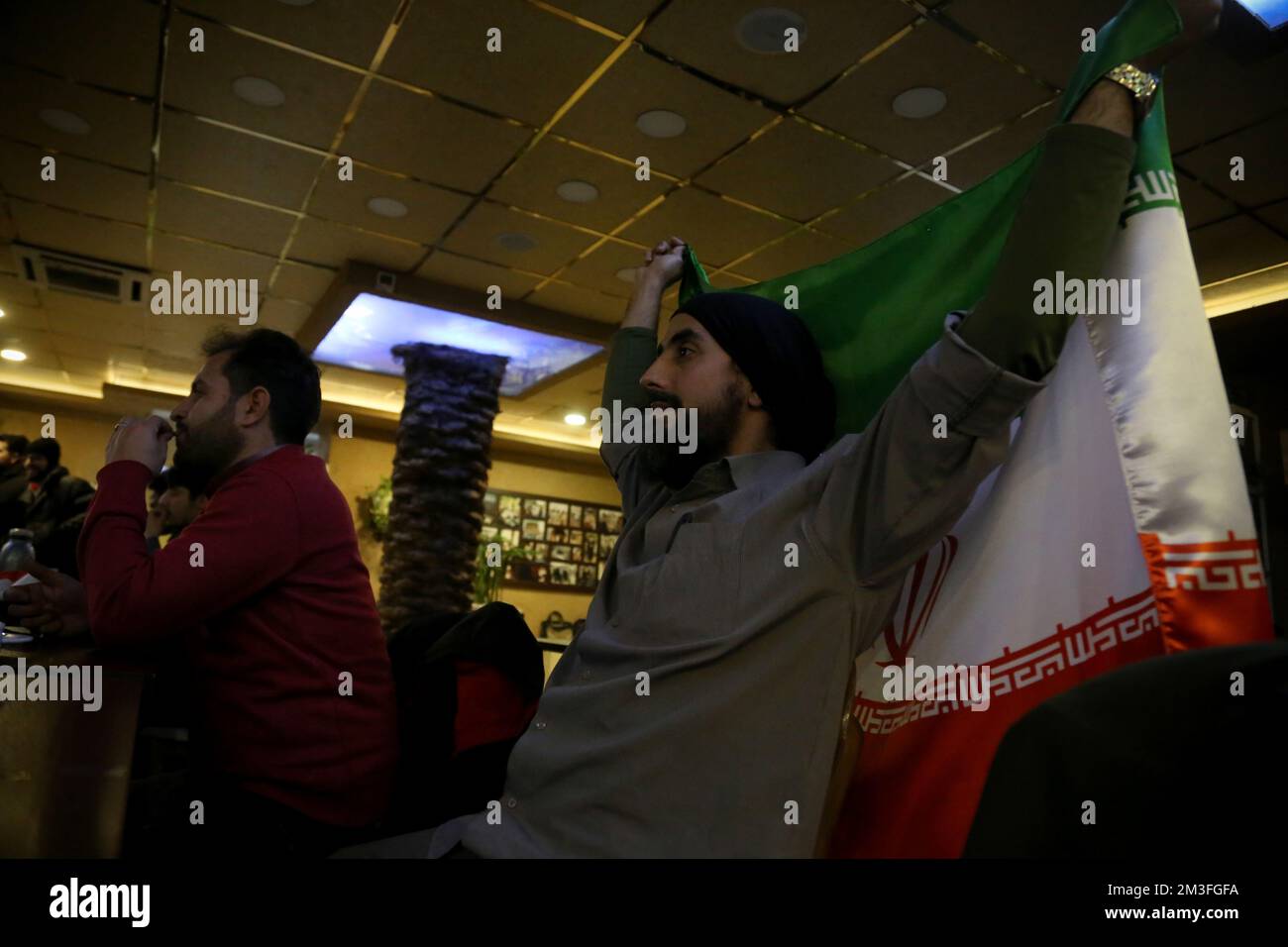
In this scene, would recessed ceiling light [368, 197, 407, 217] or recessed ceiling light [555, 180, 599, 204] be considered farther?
recessed ceiling light [368, 197, 407, 217]

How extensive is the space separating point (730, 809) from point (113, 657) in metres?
1.04

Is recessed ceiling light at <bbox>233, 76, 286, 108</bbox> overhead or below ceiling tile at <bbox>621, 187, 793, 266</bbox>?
overhead

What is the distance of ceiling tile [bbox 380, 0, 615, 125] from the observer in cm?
331

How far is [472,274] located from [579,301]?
81 centimetres

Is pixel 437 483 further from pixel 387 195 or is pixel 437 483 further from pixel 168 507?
→ pixel 168 507

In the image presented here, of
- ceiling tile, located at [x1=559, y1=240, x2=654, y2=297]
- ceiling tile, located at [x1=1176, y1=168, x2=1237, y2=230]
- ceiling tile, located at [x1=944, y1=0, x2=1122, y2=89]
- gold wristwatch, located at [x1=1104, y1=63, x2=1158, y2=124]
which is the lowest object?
gold wristwatch, located at [x1=1104, y1=63, x2=1158, y2=124]

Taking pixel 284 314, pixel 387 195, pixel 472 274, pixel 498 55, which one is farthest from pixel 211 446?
pixel 284 314

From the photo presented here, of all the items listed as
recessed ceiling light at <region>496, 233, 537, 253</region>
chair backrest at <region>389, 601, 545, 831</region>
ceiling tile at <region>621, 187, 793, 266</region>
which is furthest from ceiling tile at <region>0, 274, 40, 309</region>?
chair backrest at <region>389, 601, 545, 831</region>

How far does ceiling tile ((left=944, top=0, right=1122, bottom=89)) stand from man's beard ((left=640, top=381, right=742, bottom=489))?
259cm

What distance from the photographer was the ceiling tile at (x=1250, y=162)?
3879mm

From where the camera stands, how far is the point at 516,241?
530 centimetres

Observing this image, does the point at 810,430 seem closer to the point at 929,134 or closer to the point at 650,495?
the point at 650,495

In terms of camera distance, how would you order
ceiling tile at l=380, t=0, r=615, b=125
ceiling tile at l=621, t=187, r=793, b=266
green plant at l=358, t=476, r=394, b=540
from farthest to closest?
green plant at l=358, t=476, r=394, b=540 → ceiling tile at l=621, t=187, r=793, b=266 → ceiling tile at l=380, t=0, r=615, b=125

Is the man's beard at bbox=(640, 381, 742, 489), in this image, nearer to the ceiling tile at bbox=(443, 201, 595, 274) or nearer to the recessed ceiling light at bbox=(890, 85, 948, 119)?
the recessed ceiling light at bbox=(890, 85, 948, 119)
